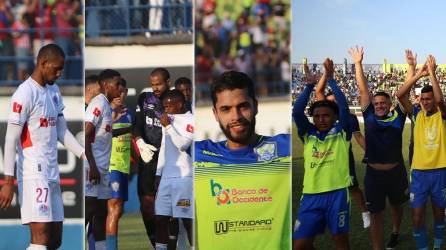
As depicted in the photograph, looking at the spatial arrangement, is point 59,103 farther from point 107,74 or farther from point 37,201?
point 37,201

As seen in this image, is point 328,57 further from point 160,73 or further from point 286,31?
point 160,73

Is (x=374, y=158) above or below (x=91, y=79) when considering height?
below

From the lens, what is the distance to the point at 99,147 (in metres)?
4.66

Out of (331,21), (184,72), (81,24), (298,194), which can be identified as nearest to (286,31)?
(331,21)

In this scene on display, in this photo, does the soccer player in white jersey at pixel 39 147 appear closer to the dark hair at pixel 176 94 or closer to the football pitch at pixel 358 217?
the dark hair at pixel 176 94

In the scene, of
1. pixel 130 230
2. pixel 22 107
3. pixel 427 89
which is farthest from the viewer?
pixel 427 89

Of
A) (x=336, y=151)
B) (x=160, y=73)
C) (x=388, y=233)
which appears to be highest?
(x=160, y=73)

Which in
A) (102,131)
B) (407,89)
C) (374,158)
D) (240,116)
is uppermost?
(407,89)

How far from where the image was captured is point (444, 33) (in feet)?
15.6

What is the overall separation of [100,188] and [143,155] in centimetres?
43

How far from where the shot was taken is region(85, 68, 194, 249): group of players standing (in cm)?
462

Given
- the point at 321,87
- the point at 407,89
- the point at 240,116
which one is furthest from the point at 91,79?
the point at 407,89

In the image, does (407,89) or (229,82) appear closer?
(229,82)

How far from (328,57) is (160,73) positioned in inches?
51.2
